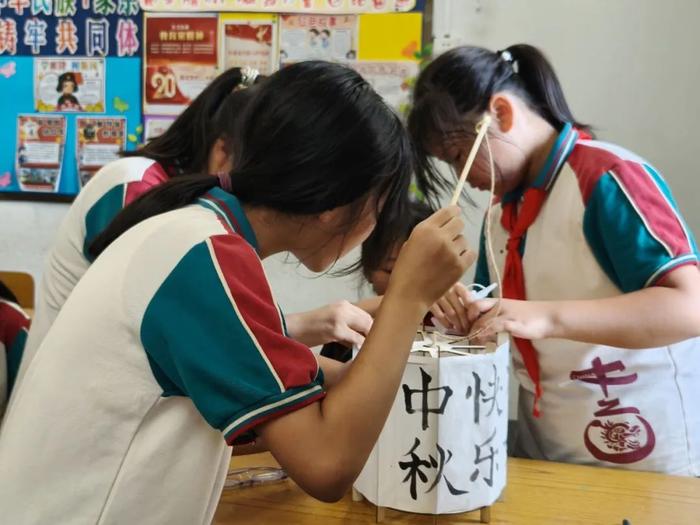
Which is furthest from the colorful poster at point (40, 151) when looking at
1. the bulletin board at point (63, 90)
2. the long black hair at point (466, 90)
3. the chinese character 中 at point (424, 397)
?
the chinese character 中 at point (424, 397)

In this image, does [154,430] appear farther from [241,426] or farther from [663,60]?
[663,60]

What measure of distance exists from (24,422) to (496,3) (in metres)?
1.62

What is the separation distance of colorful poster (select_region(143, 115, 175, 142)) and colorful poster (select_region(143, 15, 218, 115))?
0.06 feet

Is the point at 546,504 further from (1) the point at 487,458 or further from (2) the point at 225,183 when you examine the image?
(2) the point at 225,183

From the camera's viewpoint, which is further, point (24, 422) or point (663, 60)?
point (663, 60)

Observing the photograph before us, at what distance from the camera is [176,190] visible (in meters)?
→ 0.73

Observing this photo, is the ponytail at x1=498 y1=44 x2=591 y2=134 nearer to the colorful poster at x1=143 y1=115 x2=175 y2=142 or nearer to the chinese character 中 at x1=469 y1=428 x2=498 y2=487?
the chinese character 中 at x1=469 y1=428 x2=498 y2=487

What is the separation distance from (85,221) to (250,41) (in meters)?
1.06

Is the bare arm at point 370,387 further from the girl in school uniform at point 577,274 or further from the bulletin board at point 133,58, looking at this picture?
the bulletin board at point 133,58

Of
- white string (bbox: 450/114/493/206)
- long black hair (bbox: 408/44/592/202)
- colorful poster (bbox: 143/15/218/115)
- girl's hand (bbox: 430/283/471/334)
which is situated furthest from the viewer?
colorful poster (bbox: 143/15/218/115)

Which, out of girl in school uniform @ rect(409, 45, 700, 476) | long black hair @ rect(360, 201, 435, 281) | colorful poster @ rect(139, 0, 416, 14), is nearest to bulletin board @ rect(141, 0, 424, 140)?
colorful poster @ rect(139, 0, 416, 14)

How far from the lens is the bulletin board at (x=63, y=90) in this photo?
85.4 inches

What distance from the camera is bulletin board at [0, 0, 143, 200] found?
2168mm

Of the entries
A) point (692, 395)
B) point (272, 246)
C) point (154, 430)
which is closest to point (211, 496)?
point (154, 430)
